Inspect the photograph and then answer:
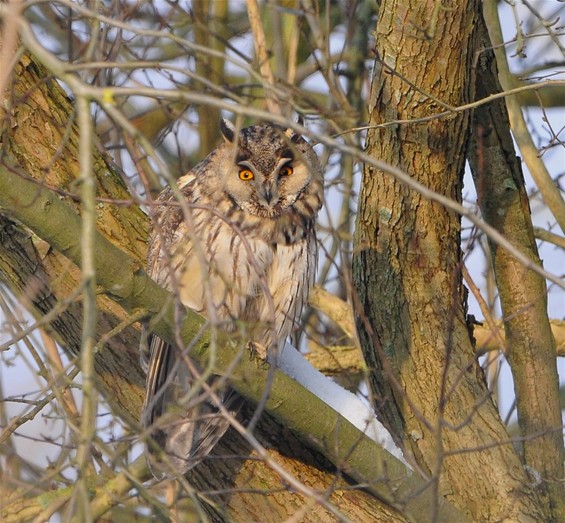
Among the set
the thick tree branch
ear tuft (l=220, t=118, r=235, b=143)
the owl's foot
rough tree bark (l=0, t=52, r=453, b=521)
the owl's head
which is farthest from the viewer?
ear tuft (l=220, t=118, r=235, b=143)

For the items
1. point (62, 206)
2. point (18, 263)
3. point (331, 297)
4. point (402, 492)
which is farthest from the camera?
point (331, 297)

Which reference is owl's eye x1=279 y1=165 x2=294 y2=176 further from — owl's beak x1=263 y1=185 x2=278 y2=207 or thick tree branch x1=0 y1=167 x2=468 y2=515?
thick tree branch x1=0 y1=167 x2=468 y2=515

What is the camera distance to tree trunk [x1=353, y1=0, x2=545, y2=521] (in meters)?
3.45

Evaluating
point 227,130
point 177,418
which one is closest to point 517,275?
point 227,130

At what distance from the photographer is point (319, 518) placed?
10.6 feet

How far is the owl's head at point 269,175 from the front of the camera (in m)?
3.77

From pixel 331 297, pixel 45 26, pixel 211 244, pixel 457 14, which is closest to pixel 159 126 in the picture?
pixel 45 26

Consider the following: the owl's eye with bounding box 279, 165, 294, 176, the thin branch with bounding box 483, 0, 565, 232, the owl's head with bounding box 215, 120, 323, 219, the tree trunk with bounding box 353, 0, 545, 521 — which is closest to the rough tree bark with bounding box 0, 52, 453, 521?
the tree trunk with bounding box 353, 0, 545, 521

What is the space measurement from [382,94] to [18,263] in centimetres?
145

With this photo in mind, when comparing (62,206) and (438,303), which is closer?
(62,206)

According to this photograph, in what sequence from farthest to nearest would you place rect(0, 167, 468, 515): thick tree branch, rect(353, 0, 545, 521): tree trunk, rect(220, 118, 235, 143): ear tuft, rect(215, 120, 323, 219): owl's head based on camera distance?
rect(220, 118, 235, 143): ear tuft < rect(215, 120, 323, 219): owl's head < rect(353, 0, 545, 521): tree trunk < rect(0, 167, 468, 515): thick tree branch

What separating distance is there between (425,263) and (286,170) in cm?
68

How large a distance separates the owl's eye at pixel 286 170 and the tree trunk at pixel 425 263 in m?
0.36

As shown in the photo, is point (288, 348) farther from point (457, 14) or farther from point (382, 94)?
point (457, 14)
